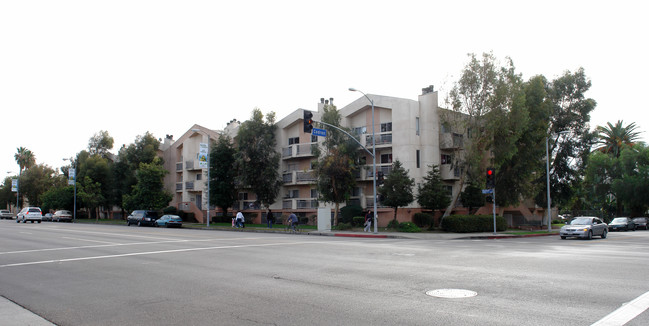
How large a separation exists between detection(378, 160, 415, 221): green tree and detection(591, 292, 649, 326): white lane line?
2741cm

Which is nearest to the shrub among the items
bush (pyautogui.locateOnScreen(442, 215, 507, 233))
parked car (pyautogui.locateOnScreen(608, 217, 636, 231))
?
bush (pyautogui.locateOnScreen(442, 215, 507, 233))

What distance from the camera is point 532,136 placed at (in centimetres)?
4012

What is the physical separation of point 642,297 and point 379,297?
15.1 ft

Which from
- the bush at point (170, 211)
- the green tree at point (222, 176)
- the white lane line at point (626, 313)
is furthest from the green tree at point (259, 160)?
the white lane line at point (626, 313)

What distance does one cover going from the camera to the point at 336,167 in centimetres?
3819

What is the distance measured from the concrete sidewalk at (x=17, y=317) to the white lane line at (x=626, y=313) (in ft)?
27.2

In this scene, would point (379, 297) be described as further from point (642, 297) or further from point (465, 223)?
point (465, 223)

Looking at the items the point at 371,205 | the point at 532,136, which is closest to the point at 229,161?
the point at 371,205

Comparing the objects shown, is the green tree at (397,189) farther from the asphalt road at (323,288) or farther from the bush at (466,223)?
the asphalt road at (323,288)

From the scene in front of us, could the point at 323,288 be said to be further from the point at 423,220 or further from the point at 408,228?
the point at 423,220

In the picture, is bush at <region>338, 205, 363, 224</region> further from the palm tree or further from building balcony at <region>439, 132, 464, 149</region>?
the palm tree

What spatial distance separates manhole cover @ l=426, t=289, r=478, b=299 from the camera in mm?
8430

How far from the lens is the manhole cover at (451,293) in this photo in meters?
8.43

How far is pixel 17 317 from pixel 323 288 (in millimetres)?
5425
